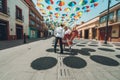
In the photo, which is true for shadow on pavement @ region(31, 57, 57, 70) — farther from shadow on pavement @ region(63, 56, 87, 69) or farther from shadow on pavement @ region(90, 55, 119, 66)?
shadow on pavement @ region(90, 55, 119, 66)

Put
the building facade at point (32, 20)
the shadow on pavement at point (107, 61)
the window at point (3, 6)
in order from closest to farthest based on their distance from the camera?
the shadow on pavement at point (107, 61) → the window at point (3, 6) → the building facade at point (32, 20)

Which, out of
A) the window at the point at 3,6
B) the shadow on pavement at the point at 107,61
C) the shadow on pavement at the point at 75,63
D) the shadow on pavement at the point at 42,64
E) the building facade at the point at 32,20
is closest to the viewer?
the shadow on pavement at the point at 42,64

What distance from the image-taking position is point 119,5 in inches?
621

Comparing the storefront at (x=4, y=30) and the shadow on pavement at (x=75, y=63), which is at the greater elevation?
the storefront at (x=4, y=30)

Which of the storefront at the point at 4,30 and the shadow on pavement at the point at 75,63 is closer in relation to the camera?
the shadow on pavement at the point at 75,63

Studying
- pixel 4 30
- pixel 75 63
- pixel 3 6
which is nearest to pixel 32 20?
pixel 3 6

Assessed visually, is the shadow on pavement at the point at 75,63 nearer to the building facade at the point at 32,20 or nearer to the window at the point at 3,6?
the window at the point at 3,6

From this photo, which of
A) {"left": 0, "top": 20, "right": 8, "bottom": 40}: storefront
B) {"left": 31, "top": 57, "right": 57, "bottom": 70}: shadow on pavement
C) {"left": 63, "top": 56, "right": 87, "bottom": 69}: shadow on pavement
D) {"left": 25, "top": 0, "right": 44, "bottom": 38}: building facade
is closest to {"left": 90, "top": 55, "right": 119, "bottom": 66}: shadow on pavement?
{"left": 63, "top": 56, "right": 87, "bottom": 69}: shadow on pavement

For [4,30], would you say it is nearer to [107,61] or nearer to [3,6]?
[3,6]

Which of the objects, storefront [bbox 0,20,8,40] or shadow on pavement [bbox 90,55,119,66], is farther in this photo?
storefront [bbox 0,20,8,40]

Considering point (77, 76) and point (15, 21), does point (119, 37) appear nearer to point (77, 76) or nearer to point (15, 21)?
point (77, 76)

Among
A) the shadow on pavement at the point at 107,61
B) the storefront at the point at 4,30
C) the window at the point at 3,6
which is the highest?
the window at the point at 3,6

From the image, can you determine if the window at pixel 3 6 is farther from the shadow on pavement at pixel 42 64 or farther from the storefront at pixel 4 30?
the shadow on pavement at pixel 42 64

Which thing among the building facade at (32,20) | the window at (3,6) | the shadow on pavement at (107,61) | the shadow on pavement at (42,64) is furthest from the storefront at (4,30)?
the shadow on pavement at (107,61)
